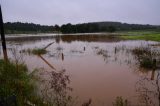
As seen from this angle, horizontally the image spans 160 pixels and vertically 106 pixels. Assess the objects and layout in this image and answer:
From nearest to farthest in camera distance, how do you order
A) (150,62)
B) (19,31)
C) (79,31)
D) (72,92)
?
(72,92)
(150,62)
(79,31)
(19,31)

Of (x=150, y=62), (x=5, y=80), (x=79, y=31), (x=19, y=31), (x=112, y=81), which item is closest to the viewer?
(x=5, y=80)

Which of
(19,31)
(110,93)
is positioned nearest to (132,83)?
(110,93)

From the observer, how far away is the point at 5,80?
24.3ft

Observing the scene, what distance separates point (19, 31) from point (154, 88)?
11980 centimetres

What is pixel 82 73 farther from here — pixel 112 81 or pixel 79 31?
pixel 79 31

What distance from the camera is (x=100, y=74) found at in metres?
14.5

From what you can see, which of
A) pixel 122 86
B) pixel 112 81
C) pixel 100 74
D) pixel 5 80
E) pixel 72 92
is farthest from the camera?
pixel 100 74

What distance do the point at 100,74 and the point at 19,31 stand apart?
11560cm

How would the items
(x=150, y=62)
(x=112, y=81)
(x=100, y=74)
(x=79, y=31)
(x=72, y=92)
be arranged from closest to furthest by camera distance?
(x=72, y=92) → (x=112, y=81) → (x=100, y=74) → (x=150, y=62) → (x=79, y=31)

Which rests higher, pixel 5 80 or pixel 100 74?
pixel 5 80

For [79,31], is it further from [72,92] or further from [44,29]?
[72,92]

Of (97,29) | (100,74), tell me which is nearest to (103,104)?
(100,74)

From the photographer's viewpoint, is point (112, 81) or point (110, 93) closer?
point (110, 93)

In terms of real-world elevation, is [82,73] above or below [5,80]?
below
